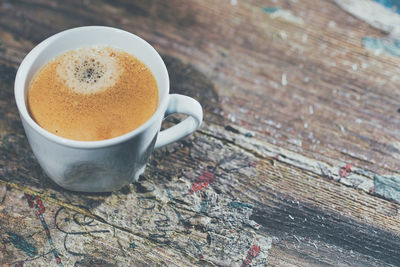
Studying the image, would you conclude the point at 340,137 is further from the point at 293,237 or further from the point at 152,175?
the point at 152,175

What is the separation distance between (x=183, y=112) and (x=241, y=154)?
198 mm

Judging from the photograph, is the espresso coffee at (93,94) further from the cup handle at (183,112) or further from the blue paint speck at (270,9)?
the blue paint speck at (270,9)

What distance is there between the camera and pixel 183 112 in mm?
591

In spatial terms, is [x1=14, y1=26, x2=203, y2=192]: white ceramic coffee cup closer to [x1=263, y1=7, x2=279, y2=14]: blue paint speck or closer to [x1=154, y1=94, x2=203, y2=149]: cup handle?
[x1=154, y1=94, x2=203, y2=149]: cup handle

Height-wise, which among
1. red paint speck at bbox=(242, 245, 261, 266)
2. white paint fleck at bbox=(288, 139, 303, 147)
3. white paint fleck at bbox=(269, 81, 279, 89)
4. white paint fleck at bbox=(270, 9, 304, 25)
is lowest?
red paint speck at bbox=(242, 245, 261, 266)

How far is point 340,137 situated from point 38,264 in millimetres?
612

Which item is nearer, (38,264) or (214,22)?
(38,264)

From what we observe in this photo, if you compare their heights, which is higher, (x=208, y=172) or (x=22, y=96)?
(x=22, y=96)

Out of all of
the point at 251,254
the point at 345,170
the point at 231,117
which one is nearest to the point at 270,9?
the point at 231,117

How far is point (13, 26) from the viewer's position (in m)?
0.83

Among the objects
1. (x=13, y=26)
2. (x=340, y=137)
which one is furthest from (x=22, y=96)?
(x=340, y=137)

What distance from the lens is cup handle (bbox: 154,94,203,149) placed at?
1.92 ft

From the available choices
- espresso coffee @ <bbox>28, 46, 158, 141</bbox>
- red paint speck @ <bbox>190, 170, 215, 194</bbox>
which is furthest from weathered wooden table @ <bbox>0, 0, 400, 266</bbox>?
espresso coffee @ <bbox>28, 46, 158, 141</bbox>

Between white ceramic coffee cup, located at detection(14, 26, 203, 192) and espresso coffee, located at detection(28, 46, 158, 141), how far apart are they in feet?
0.06
